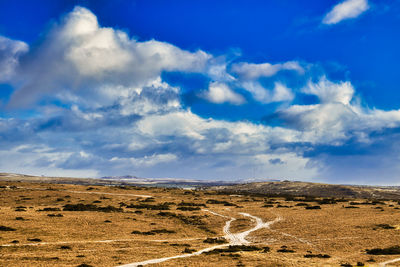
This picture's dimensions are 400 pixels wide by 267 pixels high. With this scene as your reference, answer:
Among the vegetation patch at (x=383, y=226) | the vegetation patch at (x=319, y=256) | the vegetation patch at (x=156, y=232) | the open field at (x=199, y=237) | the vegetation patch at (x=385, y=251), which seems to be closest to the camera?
the open field at (x=199, y=237)

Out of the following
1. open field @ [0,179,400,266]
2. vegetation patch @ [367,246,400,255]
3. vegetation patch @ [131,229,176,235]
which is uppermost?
vegetation patch @ [367,246,400,255]

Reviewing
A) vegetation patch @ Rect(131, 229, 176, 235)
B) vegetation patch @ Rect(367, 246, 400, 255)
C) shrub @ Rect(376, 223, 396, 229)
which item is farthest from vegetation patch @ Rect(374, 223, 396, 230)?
vegetation patch @ Rect(131, 229, 176, 235)

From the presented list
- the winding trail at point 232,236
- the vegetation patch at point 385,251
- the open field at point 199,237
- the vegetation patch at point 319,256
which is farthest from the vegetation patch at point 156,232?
the vegetation patch at point 385,251

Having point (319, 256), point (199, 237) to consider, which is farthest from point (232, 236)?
point (319, 256)

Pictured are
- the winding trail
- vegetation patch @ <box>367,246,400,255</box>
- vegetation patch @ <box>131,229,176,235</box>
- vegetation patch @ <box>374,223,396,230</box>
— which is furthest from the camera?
vegetation patch @ <box>131,229,176,235</box>

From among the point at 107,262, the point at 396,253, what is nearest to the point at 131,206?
the point at 107,262

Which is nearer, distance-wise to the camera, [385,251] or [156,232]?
[385,251]

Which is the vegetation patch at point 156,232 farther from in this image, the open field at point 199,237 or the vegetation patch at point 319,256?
the vegetation patch at point 319,256

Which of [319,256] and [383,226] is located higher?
[383,226]

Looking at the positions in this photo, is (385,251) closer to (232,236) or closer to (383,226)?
(383,226)

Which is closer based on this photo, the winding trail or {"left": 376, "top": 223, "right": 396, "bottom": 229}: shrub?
the winding trail

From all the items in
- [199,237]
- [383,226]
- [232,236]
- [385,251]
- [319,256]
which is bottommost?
[199,237]

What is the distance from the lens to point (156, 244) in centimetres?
4112

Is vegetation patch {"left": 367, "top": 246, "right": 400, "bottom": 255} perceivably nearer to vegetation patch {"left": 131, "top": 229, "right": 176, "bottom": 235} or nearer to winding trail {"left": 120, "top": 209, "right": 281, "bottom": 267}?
winding trail {"left": 120, "top": 209, "right": 281, "bottom": 267}
